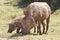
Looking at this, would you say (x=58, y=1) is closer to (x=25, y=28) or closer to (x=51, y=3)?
(x=51, y=3)

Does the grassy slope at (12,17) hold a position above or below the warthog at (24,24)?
below

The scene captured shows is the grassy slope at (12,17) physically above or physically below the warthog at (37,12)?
below

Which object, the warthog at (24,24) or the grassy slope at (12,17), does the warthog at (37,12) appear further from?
the grassy slope at (12,17)

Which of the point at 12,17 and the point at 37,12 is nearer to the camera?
the point at 37,12

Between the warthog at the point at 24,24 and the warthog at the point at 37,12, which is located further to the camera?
the warthog at the point at 37,12

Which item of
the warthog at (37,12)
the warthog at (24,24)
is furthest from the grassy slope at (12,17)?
the warthog at (37,12)

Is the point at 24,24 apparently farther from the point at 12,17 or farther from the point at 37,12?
the point at 12,17

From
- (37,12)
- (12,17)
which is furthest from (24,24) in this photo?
(12,17)

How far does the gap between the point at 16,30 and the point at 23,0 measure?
10.7 metres

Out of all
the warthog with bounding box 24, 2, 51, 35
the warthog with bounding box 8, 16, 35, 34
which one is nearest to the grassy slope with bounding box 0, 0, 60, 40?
the warthog with bounding box 8, 16, 35, 34

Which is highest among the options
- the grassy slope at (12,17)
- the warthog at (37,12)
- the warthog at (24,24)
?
the warthog at (37,12)

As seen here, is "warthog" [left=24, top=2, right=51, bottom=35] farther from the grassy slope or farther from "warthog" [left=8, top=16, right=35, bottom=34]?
the grassy slope

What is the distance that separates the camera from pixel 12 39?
12.6m

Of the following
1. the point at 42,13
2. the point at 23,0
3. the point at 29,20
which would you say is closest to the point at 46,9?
the point at 42,13
